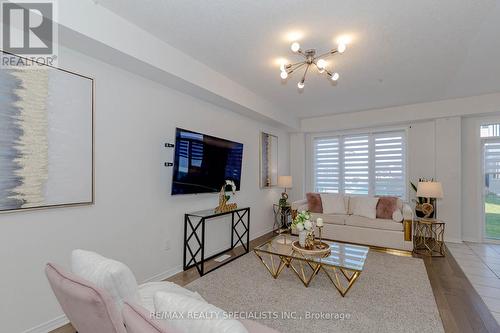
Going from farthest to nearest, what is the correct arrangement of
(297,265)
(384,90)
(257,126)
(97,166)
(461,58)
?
1. (257,126)
2. (384,90)
3. (297,265)
4. (461,58)
5. (97,166)

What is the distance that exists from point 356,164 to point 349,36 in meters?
3.96

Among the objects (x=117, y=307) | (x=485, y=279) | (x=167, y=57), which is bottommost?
(x=485, y=279)

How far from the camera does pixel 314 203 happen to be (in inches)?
215

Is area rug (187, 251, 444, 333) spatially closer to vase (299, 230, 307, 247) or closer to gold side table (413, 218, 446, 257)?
A: vase (299, 230, 307, 247)

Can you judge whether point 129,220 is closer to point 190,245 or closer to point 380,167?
point 190,245

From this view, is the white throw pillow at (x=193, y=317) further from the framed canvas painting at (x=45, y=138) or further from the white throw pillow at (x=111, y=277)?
the framed canvas painting at (x=45, y=138)

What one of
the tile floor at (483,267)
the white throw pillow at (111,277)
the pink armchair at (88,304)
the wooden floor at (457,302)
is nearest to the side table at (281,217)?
the wooden floor at (457,302)

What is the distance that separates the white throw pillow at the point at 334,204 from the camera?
515cm

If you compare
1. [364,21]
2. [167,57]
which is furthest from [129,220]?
[364,21]

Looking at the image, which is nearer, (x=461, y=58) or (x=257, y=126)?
(x=461, y=58)

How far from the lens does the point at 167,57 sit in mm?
2873

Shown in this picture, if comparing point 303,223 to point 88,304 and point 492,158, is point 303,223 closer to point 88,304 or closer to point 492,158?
point 88,304

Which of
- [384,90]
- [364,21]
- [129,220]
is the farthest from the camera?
[384,90]

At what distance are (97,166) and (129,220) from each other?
704 millimetres
